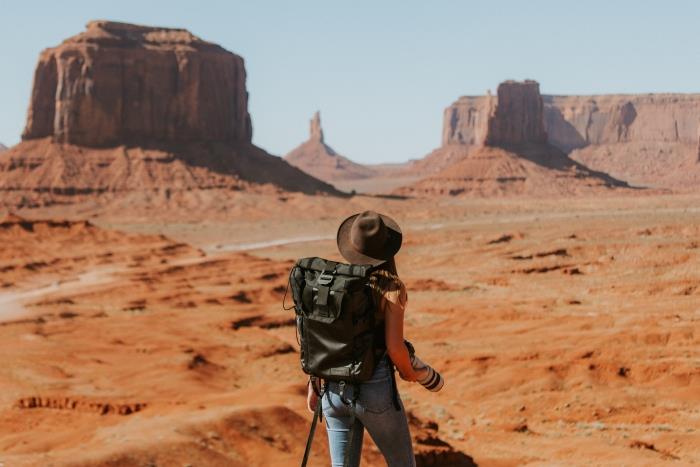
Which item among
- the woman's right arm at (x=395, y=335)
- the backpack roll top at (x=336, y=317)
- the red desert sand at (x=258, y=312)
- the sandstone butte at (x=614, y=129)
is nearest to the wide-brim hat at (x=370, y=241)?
the backpack roll top at (x=336, y=317)

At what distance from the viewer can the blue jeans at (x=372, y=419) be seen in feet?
15.9

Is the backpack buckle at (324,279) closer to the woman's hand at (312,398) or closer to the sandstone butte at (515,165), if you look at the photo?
the woman's hand at (312,398)

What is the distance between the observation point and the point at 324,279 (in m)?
4.70

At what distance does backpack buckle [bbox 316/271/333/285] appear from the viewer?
4.69 meters

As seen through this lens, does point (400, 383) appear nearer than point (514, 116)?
Yes

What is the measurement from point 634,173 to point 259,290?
136775mm

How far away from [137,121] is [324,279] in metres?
76.4

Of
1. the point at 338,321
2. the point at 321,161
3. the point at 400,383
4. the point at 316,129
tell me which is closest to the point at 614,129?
the point at 321,161

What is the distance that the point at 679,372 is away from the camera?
1372 cm

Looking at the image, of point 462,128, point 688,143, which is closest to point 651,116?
point 688,143

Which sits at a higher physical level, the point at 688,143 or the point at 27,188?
the point at 688,143

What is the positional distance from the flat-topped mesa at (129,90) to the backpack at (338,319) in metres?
75.2

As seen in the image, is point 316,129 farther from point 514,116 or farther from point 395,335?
point 395,335

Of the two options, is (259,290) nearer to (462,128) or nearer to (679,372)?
(679,372)
